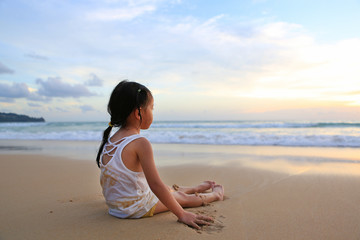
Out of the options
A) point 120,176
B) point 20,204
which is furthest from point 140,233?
point 20,204

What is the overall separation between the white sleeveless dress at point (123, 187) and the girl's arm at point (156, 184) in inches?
5.3

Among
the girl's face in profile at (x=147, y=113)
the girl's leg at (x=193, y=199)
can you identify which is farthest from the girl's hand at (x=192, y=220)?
the girl's face in profile at (x=147, y=113)

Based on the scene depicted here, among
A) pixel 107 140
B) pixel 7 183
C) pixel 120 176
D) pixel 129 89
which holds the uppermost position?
pixel 129 89

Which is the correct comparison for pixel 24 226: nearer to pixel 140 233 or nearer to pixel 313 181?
pixel 140 233

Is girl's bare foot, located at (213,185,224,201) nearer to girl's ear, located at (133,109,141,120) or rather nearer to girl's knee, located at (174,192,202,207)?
girl's knee, located at (174,192,202,207)

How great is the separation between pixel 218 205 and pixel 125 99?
1531 millimetres

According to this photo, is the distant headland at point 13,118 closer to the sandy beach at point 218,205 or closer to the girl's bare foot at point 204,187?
the sandy beach at point 218,205

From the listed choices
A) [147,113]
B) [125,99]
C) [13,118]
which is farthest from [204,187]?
[13,118]

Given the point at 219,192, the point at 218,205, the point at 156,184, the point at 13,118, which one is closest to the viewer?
the point at 156,184

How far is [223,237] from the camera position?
1.87m

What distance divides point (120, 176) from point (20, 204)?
1.43 m

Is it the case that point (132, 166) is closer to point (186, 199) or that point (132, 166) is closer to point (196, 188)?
point (186, 199)

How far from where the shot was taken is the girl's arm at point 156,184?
1962mm

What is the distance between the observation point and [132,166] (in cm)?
207
